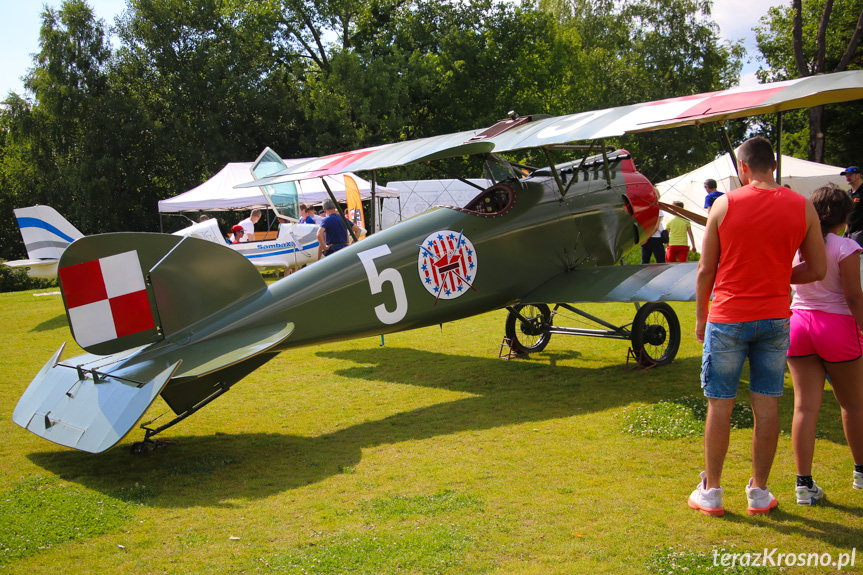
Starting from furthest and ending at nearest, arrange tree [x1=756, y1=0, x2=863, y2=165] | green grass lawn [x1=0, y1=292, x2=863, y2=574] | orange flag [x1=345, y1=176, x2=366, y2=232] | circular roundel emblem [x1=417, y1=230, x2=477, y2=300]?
tree [x1=756, y1=0, x2=863, y2=165]
orange flag [x1=345, y1=176, x2=366, y2=232]
circular roundel emblem [x1=417, y1=230, x2=477, y2=300]
green grass lawn [x1=0, y1=292, x2=863, y2=574]

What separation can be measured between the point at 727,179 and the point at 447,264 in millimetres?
14237

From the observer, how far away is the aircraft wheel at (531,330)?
27.1ft

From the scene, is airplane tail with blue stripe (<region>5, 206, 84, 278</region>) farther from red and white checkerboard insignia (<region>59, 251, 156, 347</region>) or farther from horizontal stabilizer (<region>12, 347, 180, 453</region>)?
red and white checkerboard insignia (<region>59, 251, 156, 347</region>)

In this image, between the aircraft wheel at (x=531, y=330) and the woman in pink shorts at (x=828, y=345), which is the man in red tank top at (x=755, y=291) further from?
the aircraft wheel at (x=531, y=330)

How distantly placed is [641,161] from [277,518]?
42.4m

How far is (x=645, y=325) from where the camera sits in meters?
7.27

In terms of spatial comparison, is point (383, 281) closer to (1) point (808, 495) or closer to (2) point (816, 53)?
(1) point (808, 495)

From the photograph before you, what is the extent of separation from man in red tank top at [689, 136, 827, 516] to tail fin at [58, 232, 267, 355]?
3704 mm

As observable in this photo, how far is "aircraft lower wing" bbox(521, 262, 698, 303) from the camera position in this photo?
6543 millimetres

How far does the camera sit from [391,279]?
6.16 metres

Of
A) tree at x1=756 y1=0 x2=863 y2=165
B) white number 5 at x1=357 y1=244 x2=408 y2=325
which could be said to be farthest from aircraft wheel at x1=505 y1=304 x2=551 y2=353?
tree at x1=756 y1=0 x2=863 y2=165

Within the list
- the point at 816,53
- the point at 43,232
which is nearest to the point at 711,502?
the point at 43,232

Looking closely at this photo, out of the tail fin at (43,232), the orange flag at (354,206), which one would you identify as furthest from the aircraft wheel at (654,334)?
the tail fin at (43,232)

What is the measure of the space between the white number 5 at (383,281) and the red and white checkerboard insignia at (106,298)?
Answer: 200 cm
